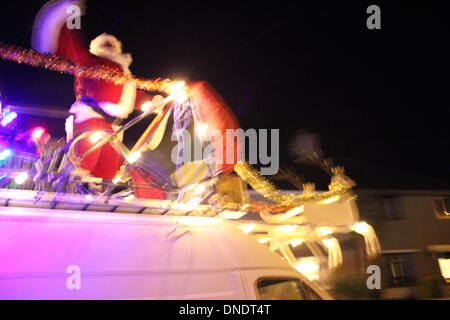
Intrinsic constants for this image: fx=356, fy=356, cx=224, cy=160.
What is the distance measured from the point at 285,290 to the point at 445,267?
15.0 metres

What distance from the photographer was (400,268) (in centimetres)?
1487

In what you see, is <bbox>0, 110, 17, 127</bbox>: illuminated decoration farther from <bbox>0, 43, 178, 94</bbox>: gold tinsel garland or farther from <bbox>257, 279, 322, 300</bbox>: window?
<bbox>257, 279, 322, 300</bbox>: window

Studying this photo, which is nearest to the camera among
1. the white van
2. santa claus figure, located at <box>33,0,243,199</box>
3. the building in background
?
the white van

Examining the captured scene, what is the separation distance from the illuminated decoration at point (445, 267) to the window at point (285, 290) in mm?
14403

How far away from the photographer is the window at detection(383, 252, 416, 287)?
1438cm

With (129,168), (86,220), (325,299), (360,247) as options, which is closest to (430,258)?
(360,247)

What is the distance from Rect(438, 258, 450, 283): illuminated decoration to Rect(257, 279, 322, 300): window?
47.3ft

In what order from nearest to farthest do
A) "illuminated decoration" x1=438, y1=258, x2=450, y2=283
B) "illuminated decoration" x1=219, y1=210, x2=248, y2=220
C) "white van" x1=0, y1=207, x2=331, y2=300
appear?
"white van" x1=0, y1=207, x2=331, y2=300 → "illuminated decoration" x1=219, y1=210, x2=248, y2=220 → "illuminated decoration" x1=438, y1=258, x2=450, y2=283

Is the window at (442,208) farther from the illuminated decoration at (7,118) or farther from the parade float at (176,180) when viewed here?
the illuminated decoration at (7,118)

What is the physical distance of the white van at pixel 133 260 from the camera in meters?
2.46

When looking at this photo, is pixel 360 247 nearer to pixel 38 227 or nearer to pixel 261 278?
pixel 261 278

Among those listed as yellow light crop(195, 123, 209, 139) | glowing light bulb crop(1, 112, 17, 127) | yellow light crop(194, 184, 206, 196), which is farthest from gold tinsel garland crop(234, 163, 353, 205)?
glowing light bulb crop(1, 112, 17, 127)

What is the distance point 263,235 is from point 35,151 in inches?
115

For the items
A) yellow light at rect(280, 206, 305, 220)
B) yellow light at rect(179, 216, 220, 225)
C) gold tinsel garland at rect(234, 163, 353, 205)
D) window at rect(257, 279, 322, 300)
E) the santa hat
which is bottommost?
window at rect(257, 279, 322, 300)
